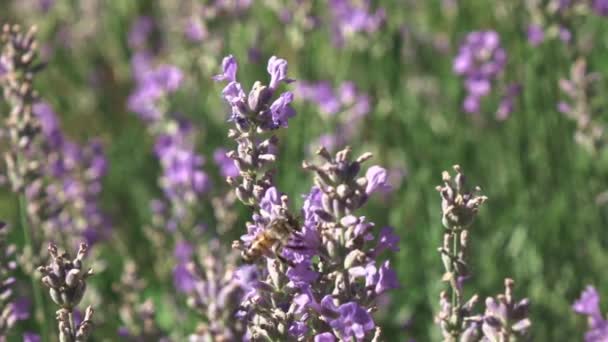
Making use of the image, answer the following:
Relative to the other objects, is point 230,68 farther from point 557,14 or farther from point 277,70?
point 557,14

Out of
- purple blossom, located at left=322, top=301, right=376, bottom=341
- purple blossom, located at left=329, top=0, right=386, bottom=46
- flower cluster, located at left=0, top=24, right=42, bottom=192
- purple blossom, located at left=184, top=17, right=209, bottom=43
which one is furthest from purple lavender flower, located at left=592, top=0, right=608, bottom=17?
purple blossom, located at left=322, top=301, right=376, bottom=341

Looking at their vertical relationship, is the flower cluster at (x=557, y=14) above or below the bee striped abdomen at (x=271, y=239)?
above

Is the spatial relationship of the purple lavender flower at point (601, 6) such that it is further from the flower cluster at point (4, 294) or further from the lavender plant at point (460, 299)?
the flower cluster at point (4, 294)

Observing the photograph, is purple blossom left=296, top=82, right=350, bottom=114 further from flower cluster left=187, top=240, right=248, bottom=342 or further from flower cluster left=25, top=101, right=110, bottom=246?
flower cluster left=187, top=240, right=248, bottom=342

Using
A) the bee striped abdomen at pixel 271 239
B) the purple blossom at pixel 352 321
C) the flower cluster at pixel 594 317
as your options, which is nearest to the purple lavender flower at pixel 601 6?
the flower cluster at pixel 594 317

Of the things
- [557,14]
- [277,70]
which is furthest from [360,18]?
[277,70]

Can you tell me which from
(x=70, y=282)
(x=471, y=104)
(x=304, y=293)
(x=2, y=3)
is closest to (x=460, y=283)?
(x=304, y=293)

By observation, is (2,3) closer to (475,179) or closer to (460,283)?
(475,179)

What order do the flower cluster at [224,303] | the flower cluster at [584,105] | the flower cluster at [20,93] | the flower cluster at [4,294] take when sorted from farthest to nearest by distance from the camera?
the flower cluster at [584,105] < the flower cluster at [20,93] < the flower cluster at [4,294] < the flower cluster at [224,303]
